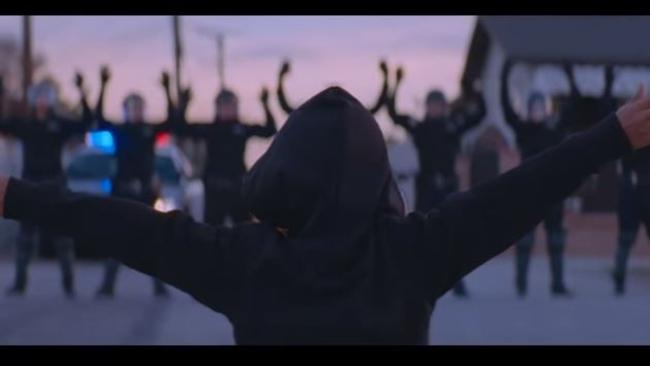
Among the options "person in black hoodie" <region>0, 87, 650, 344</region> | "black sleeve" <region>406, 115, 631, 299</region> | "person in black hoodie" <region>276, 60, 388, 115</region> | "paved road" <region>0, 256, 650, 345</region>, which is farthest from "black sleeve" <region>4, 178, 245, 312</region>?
"person in black hoodie" <region>276, 60, 388, 115</region>

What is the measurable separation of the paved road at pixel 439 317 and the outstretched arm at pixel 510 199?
585 centimetres

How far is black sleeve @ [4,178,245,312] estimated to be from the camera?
2561 millimetres

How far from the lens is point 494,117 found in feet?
97.8

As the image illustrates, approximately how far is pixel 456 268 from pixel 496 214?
0.12m

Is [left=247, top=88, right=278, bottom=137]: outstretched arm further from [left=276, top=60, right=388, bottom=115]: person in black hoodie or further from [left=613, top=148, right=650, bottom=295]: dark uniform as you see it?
[left=613, top=148, right=650, bottom=295]: dark uniform

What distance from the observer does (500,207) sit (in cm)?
254

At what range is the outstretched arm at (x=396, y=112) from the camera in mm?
10752

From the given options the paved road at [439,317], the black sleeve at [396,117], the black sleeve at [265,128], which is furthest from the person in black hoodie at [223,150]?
the black sleeve at [396,117]

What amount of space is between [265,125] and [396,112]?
1.03 metres

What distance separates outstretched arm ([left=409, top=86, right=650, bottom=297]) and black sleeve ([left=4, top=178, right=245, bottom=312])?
0.35m

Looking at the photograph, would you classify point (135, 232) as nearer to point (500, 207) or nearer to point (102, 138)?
point (500, 207)

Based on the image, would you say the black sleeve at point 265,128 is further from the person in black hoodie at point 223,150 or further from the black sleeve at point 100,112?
the black sleeve at point 100,112
